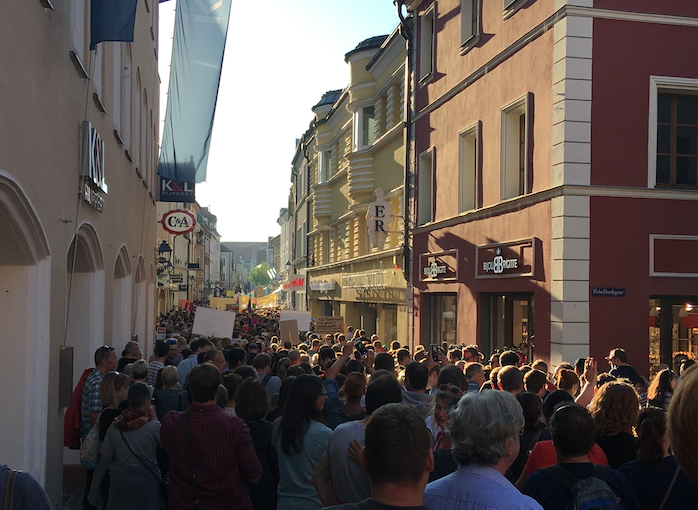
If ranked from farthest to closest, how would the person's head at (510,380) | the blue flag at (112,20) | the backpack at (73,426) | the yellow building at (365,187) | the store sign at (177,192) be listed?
the yellow building at (365,187) < the store sign at (177,192) < the blue flag at (112,20) < the backpack at (73,426) < the person's head at (510,380)

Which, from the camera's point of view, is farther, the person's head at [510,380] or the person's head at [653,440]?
the person's head at [510,380]

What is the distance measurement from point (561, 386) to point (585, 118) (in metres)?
7.32

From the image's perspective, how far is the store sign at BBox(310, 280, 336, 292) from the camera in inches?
1479

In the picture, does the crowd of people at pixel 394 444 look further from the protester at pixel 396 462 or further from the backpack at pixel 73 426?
→ the backpack at pixel 73 426

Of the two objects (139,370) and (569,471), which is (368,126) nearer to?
(139,370)

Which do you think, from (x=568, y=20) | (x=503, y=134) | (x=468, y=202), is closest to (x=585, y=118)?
(x=568, y=20)

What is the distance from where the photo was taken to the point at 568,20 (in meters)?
13.3

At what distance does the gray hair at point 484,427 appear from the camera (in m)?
3.41

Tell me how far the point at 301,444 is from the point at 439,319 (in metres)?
15.9

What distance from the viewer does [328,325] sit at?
1953 centimetres

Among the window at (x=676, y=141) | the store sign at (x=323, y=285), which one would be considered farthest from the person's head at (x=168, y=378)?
the store sign at (x=323, y=285)

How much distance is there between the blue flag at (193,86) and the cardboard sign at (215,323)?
3.07m

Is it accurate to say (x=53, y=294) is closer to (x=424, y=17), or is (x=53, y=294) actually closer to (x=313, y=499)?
(x=313, y=499)

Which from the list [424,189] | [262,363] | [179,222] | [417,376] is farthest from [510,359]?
[179,222]
